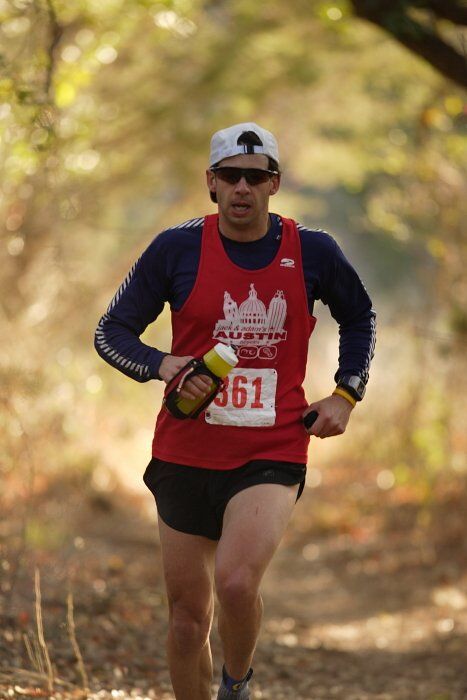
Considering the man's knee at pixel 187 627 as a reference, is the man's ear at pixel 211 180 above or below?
above

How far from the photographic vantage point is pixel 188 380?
4.04m

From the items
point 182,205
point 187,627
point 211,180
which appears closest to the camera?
point 187,627

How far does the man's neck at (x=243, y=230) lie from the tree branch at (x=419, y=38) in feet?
6.86

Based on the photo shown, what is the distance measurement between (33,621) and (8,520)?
1449 millimetres

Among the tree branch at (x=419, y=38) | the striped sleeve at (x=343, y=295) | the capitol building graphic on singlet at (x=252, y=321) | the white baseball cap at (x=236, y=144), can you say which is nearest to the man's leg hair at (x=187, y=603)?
the capitol building graphic on singlet at (x=252, y=321)

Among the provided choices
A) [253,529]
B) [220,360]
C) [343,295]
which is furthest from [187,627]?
[343,295]

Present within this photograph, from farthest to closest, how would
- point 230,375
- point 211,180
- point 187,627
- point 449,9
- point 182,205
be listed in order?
point 182,205
point 449,9
point 211,180
point 230,375
point 187,627

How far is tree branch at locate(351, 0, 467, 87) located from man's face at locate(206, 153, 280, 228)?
200 cm

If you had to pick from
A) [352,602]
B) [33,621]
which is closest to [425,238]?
[352,602]

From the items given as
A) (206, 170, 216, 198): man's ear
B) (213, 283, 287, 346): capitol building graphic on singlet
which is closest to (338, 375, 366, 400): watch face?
(213, 283, 287, 346): capitol building graphic on singlet

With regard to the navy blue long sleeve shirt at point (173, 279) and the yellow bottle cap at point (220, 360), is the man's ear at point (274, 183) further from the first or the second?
the yellow bottle cap at point (220, 360)

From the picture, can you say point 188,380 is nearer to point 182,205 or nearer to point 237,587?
point 237,587

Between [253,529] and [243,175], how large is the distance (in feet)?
4.21

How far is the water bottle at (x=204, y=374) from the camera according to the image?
403cm
